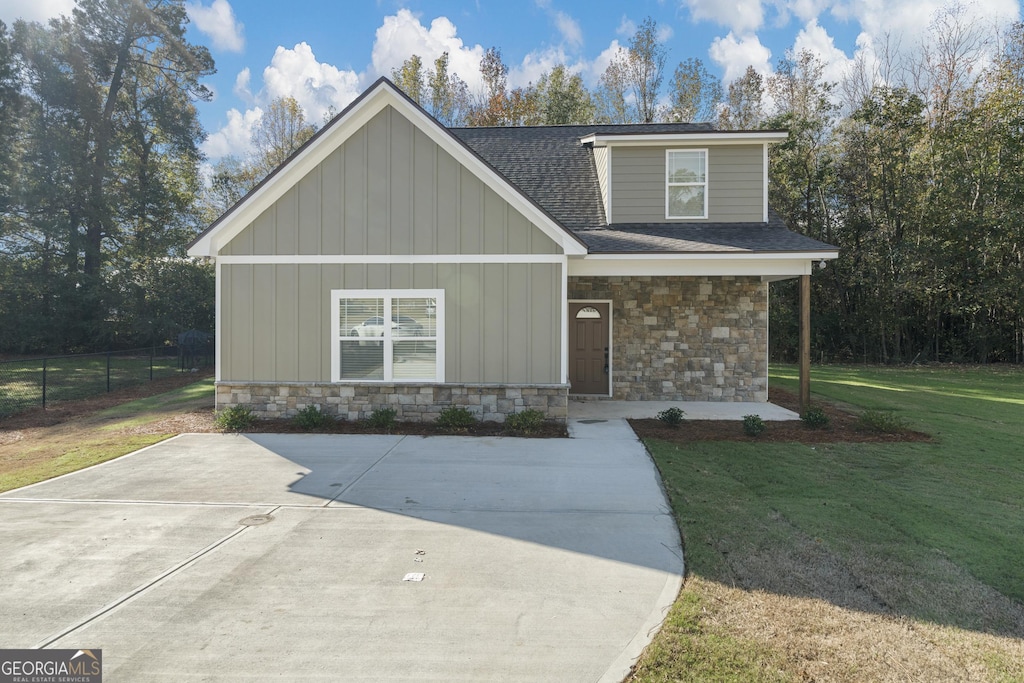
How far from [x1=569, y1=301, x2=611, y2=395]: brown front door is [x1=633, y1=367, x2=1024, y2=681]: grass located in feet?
13.3

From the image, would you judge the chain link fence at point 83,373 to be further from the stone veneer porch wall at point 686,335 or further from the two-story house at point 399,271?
the stone veneer porch wall at point 686,335

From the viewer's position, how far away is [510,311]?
30.0 ft

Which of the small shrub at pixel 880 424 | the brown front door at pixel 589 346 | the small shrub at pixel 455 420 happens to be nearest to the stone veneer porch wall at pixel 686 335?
the brown front door at pixel 589 346

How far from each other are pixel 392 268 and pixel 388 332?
42.0 inches

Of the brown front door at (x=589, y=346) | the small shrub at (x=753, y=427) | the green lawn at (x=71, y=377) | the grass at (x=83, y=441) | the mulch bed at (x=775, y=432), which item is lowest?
the grass at (x=83, y=441)

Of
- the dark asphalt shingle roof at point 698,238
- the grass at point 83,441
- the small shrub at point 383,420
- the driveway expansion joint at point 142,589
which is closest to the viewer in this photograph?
the driveway expansion joint at point 142,589

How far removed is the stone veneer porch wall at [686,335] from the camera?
1167 centimetres

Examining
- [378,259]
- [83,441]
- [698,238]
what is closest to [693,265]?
[698,238]

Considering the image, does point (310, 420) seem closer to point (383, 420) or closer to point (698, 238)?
point (383, 420)

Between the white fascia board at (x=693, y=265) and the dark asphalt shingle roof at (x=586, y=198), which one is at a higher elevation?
the dark asphalt shingle roof at (x=586, y=198)

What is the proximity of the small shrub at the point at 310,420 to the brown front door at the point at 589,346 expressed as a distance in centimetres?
527

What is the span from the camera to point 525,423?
8695 millimetres

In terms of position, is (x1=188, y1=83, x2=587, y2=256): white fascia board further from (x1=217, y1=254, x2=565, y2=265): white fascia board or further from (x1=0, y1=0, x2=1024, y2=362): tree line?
(x1=0, y1=0, x2=1024, y2=362): tree line

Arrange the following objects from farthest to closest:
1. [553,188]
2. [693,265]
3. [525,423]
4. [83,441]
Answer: [553,188], [693,265], [525,423], [83,441]
